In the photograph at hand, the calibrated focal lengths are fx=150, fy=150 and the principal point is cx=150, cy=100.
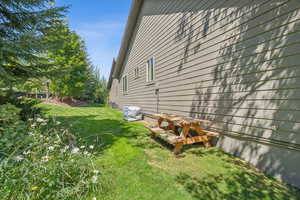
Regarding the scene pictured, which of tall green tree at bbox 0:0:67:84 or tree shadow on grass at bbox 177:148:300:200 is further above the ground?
tall green tree at bbox 0:0:67:84

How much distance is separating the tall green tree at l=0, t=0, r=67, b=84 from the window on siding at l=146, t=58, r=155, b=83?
416 cm

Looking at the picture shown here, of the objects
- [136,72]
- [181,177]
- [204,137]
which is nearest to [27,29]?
[181,177]

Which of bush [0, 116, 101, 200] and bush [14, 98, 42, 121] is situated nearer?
bush [0, 116, 101, 200]

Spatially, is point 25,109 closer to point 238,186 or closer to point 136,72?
point 238,186

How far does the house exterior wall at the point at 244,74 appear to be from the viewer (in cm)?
234

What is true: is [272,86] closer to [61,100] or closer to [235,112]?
[235,112]

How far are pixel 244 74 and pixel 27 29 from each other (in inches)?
214

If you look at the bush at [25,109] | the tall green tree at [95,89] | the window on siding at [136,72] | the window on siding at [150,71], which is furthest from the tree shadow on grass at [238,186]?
the tall green tree at [95,89]

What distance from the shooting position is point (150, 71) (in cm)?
768

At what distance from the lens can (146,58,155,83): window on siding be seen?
736cm

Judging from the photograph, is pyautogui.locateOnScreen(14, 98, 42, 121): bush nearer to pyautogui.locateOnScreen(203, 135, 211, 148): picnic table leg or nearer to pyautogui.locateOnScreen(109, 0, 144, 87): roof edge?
pyautogui.locateOnScreen(203, 135, 211, 148): picnic table leg

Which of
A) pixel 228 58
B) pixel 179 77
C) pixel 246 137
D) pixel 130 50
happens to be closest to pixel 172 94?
pixel 179 77

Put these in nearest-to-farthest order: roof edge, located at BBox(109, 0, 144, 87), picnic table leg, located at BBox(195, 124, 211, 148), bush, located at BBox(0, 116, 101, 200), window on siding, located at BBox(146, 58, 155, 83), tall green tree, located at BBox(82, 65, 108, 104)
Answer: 1. bush, located at BBox(0, 116, 101, 200)
2. picnic table leg, located at BBox(195, 124, 211, 148)
3. window on siding, located at BBox(146, 58, 155, 83)
4. roof edge, located at BBox(109, 0, 144, 87)
5. tall green tree, located at BBox(82, 65, 108, 104)

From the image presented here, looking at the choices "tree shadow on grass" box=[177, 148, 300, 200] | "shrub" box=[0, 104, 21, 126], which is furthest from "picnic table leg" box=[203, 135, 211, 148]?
"shrub" box=[0, 104, 21, 126]
